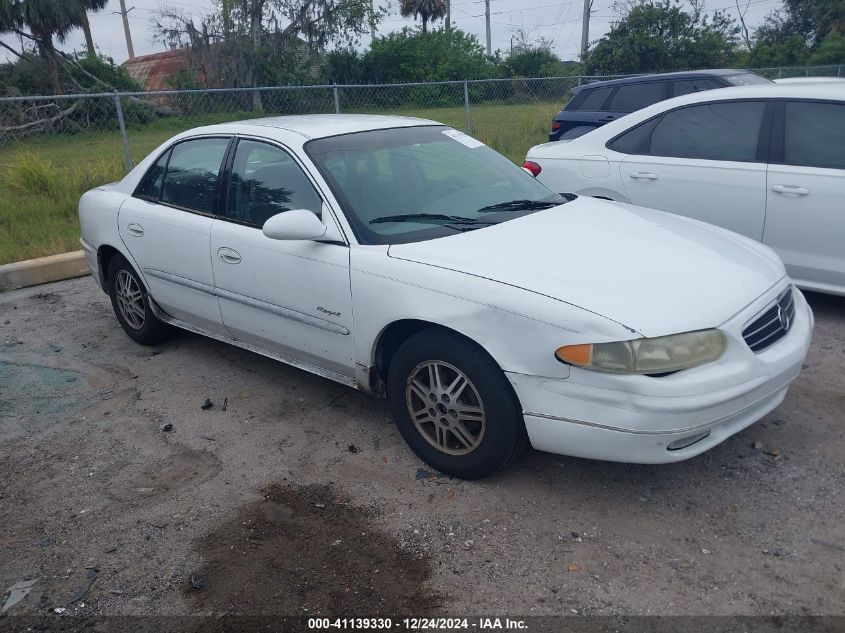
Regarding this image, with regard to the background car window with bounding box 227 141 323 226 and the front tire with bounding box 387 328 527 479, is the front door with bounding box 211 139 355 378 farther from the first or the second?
the front tire with bounding box 387 328 527 479

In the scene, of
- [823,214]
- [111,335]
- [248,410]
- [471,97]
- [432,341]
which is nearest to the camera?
[432,341]

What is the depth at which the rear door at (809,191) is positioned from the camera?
16.7 ft

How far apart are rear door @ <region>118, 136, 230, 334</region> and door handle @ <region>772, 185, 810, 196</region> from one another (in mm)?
3718

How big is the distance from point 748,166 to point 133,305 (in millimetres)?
4495

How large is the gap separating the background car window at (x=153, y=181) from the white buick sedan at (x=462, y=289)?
3 centimetres

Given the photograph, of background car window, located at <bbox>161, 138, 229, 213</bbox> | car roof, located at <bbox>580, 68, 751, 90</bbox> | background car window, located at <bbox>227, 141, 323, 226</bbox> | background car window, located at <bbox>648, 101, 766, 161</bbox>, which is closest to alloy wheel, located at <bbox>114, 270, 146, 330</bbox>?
background car window, located at <bbox>161, 138, 229, 213</bbox>

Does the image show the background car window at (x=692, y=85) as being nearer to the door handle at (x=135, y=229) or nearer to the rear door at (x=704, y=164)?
the rear door at (x=704, y=164)

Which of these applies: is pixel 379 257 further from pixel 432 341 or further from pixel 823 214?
pixel 823 214

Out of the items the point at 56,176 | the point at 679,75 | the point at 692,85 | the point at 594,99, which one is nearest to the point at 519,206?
the point at 692,85

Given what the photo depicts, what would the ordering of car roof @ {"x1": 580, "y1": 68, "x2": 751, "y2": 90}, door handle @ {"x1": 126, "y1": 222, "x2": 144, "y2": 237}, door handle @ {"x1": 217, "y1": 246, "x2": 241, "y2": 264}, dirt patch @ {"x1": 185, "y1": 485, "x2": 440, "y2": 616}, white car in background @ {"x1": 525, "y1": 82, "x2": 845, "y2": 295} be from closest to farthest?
1. dirt patch @ {"x1": 185, "y1": 485, "x2": 440, "y2": 616}
2. door handle @ {"x1": 217, "y1": 246, "x2": 241, "y2": 264}
3. door handle @ {"x1": 126, "y1": 222, "x2": 144, "y2": 237}
4. white car in background @ {"x1": 525, "y1": 82, "x2": 845, "y2": 295}
5. car roof @ {"x1": 580, "y1": 68, "x2": 751, "y2": 90}

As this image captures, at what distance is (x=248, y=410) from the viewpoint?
4.51 meters

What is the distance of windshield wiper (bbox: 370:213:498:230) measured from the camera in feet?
12.7

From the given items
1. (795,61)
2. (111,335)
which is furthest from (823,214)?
(795,61)

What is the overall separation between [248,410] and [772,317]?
113 inches
